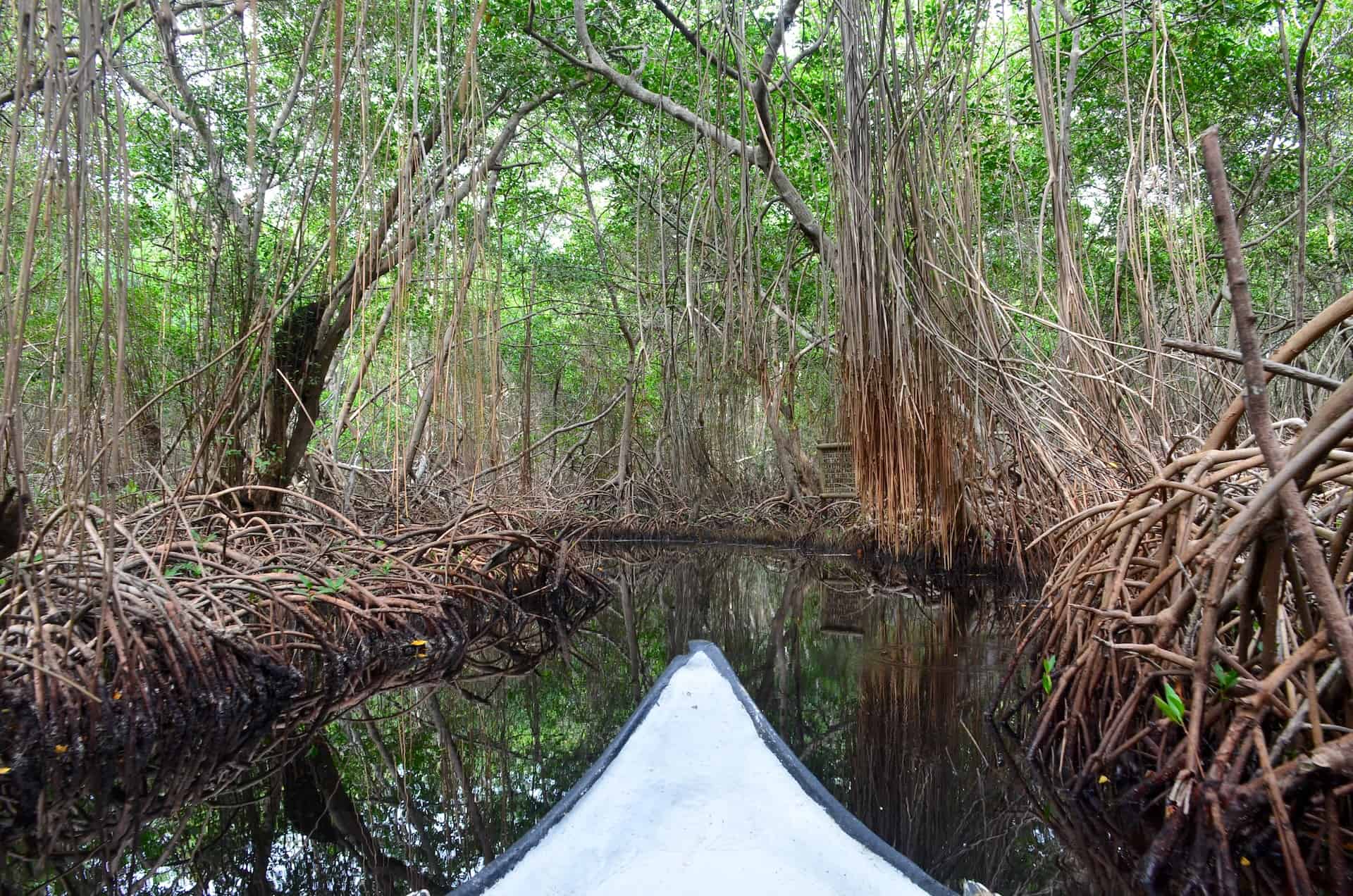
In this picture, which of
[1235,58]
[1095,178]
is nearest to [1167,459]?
[1235,58]

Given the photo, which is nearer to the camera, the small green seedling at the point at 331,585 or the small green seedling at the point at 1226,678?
the small green seedling at the point at 1226,678

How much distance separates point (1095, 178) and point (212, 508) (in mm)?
8363

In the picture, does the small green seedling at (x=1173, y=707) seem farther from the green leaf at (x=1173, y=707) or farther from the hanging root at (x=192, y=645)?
the hanging root at (x=192, y=645)

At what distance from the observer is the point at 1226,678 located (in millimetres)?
1665

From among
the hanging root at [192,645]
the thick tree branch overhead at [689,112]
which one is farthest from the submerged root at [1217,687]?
the thick tree branch overhead at [689,112]

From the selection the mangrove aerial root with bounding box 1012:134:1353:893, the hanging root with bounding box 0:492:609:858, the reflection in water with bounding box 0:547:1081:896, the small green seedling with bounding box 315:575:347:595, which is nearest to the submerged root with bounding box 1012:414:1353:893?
the mangrove aerial root with bounding box 1012:134:1353:893

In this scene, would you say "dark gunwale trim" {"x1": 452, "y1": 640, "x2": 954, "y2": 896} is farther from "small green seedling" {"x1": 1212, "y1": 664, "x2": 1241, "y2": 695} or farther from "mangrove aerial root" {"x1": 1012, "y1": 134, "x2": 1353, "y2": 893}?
"small green seedling" {"x1": 1212, "y1": 664, "x2": 1241, "y2": 695}

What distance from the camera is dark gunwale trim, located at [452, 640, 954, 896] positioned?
1396 mm

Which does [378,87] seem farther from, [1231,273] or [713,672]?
[1231,273]

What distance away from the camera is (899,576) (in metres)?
5.97

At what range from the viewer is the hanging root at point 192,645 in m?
2.18

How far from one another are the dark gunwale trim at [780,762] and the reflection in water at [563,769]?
1.07 feet

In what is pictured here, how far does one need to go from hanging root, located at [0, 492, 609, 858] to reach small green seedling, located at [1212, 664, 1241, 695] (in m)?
2.32

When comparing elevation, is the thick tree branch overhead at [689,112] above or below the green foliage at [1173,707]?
above
